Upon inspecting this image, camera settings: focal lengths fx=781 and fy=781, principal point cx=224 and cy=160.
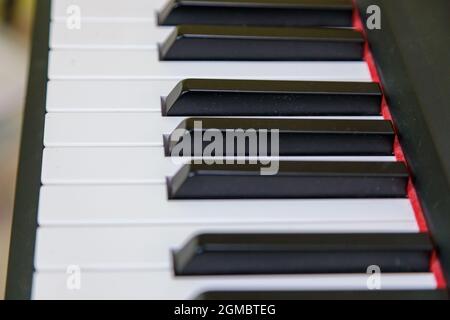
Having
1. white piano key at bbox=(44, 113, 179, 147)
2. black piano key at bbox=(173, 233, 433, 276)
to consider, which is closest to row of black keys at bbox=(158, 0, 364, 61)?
white piano key at bbox=(44, 113, 179, 147)

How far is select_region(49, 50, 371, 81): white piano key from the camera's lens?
1.04m

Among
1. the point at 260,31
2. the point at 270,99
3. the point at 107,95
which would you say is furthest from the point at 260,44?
the point at 107,95

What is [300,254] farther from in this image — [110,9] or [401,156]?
[110,9]

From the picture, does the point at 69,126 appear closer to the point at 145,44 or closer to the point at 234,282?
the point at 145,44

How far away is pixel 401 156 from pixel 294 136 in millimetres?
132

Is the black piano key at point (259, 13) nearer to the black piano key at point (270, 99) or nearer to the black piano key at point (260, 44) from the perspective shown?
the black piano key at point (260, 44)

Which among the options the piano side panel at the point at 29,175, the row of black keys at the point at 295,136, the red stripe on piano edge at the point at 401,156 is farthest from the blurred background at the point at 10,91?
the red stripe on piano edge at the point at 401,156

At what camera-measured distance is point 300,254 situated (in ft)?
2.63

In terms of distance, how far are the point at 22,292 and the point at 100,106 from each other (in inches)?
11.4

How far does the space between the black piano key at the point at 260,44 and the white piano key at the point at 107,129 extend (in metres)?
0.13

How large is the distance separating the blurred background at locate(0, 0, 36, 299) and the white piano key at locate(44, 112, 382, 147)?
0.18 ft

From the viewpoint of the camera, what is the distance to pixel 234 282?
2.57 feet

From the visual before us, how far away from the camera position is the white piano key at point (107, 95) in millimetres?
986
